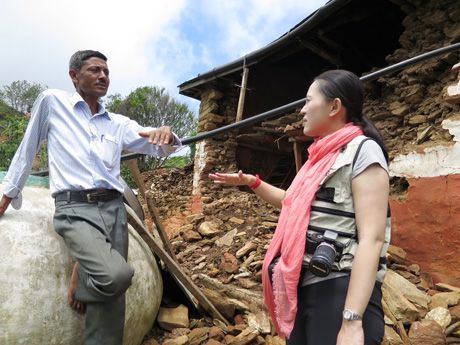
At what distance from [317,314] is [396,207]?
9.69 ft

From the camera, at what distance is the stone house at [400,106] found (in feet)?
11.4

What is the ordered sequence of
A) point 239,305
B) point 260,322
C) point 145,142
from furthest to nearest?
point 239,305 → point 260,322 → point 145,142

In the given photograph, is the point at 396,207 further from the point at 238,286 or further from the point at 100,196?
the point at 100,196

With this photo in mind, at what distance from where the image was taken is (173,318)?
2.92 m

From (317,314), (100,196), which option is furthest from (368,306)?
(100,196)

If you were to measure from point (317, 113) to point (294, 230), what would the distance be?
445 mm

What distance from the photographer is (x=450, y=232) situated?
333cm

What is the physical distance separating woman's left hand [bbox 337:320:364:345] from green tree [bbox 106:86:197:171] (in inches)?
599

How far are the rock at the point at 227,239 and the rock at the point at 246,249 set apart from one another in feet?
1.41

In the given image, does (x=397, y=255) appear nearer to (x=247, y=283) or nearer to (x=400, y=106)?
(x=247, y=283)

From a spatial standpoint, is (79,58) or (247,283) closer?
(79,58)

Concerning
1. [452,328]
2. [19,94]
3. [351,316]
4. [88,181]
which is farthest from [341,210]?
[19,94]

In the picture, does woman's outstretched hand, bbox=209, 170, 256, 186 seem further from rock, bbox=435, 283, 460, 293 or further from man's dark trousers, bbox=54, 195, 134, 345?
rock, bbox=435, 283, 460, 293

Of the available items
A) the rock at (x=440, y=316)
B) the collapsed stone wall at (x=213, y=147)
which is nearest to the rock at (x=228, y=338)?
the rock at (x=440, y=316)
